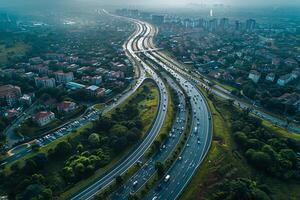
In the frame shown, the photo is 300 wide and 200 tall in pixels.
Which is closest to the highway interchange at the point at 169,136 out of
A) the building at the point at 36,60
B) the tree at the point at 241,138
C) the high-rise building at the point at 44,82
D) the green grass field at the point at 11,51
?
the tree at the point at 241,138

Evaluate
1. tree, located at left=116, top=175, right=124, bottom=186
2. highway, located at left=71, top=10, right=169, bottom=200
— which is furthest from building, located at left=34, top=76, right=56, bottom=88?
tree, located at left=116, top=175, right=124, bottom=186

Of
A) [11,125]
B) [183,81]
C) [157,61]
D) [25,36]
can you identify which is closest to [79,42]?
[25,36]

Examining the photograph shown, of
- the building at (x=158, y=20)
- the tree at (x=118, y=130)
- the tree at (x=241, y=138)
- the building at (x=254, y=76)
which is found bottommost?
the tree at (x=241, y=138)

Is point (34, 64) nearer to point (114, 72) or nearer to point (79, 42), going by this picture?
point (114, 72)

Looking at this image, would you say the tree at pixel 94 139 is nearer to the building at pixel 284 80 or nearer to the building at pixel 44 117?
the building at pixel 44 117

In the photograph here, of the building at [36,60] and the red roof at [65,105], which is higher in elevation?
the building at [36,60]

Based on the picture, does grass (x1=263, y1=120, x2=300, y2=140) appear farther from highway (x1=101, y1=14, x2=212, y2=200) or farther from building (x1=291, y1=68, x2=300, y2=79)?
building (x1=291, y1=68, x2=300, y2=79)
